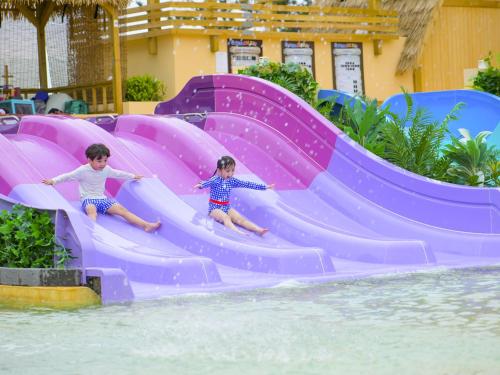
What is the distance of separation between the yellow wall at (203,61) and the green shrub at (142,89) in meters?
0.49

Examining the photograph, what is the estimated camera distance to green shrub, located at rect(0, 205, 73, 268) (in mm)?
7621

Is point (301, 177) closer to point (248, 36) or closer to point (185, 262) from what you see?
point (185, 262)

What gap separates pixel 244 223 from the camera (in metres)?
9.37

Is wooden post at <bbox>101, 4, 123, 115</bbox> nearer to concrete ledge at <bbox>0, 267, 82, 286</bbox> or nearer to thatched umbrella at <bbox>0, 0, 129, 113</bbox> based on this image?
thatched umbrella at <bbox>0, 0, 129, 113</bbox>

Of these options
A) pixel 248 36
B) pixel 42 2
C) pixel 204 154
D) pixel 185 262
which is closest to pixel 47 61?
pixel 42 2

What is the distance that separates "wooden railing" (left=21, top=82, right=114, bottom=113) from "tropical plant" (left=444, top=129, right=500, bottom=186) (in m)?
8.93

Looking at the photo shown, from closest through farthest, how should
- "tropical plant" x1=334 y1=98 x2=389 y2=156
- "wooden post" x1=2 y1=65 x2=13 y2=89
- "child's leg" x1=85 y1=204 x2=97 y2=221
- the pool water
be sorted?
the pool water → "child's leg" x1=85 y1=204 x2=97 y2=221 → "tropical plant" x1=334 y1=98 x2=389 y2=156 → "wooden post" x1=2 y1=65 x2=13 y2=89

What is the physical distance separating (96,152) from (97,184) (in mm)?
293

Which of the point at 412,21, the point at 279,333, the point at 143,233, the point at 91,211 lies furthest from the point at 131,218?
the point at 412,21

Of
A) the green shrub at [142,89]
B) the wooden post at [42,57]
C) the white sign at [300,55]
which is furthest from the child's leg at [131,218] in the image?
the white sign at [300,55]

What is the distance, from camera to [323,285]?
315 inches

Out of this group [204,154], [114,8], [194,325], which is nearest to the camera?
[194,325]

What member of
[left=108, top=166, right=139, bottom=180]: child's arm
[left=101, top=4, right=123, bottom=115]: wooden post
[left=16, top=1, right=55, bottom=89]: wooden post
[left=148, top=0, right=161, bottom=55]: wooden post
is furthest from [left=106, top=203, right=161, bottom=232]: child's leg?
[left=148, top=0, right=161, bottom=55]: wooden post

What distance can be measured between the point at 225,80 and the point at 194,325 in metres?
6.06
